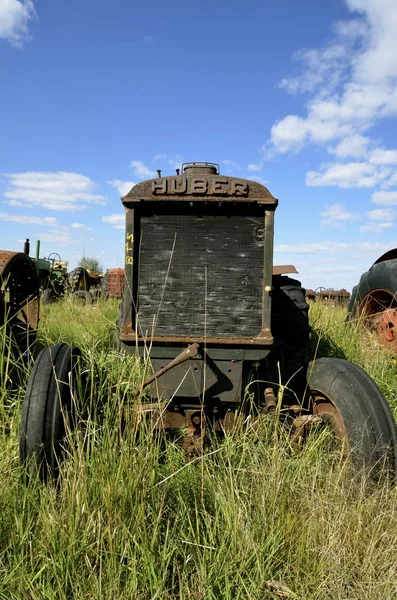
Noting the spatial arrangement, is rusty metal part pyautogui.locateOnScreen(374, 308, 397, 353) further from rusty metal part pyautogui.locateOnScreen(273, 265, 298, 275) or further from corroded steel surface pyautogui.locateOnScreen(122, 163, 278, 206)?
corroded steel surface pyautogui.locateOnScreen(122, 163, 278, 206)

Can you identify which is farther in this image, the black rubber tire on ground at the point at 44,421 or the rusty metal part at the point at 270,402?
the rusty metal part at the point at 270,402

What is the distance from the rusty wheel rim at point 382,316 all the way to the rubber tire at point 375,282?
2.5 inches

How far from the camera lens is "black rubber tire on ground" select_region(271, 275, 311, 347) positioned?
3.64m

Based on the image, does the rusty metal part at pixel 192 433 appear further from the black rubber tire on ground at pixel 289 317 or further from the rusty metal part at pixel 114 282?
the rusty metal part at pixel 114 282

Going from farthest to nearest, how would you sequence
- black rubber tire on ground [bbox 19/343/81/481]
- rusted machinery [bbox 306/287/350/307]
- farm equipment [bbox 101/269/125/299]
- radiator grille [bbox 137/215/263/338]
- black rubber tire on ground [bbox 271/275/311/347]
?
farm equipment [bbox 101/269/125/299] → rusted machinery [bbox 306/287/350/307] → black rubber tire on ground [bbox 271/275/311/347] → radiator grille [bbox 137/215/263/338] → black rubber tire on ground [bbox 19/343/81/481]

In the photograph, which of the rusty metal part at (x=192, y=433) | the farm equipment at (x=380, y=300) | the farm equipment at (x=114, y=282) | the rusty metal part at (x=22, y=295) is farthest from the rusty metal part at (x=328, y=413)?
the farm equipment at (x=114, y=282)

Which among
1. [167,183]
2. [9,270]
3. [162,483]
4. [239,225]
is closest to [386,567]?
[162,483]

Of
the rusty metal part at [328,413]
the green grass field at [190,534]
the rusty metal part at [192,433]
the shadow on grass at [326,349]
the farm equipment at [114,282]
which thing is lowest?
the green grass field at [190,534]

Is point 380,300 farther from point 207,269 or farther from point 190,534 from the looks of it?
point 190,534

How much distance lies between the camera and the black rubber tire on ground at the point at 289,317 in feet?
12.0

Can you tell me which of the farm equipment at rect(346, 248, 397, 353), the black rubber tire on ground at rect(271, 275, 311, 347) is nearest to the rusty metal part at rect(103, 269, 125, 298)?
the farm equipment at rect(346, 248, 397, 353)

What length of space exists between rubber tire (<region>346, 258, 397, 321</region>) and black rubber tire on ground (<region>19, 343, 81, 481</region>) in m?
3.37

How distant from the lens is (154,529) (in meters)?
1.70

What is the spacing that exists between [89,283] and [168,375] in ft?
47.2
